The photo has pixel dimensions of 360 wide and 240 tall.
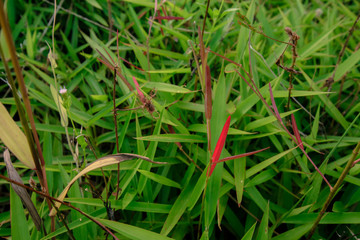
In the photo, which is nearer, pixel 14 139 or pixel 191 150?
pixel 14 139

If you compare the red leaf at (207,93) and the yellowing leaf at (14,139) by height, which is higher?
the red leaf at (207,93)

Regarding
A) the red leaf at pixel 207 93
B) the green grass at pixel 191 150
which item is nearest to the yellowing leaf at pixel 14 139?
the green grass at pixel 191 150

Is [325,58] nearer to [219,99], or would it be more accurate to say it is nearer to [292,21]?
[292,21]

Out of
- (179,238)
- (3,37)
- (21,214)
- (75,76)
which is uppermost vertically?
(3,37)

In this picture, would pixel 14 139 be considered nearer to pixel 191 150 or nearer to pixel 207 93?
pixel 207 93

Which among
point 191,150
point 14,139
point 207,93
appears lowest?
point 191,150

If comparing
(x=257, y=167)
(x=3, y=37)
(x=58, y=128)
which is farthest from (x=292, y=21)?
(x=3, y=37)

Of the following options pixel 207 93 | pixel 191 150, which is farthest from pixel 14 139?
pixel 191 150

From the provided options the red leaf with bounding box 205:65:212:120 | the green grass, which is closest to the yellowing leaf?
the green grass

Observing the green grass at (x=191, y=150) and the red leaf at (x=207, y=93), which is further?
the green grass at (x=191, y=150)

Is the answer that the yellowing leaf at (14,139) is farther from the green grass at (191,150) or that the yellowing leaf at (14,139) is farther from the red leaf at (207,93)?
the red leaf at (207,93)

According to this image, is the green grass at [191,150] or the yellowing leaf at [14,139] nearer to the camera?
the yellowing leaf at [14,139]
